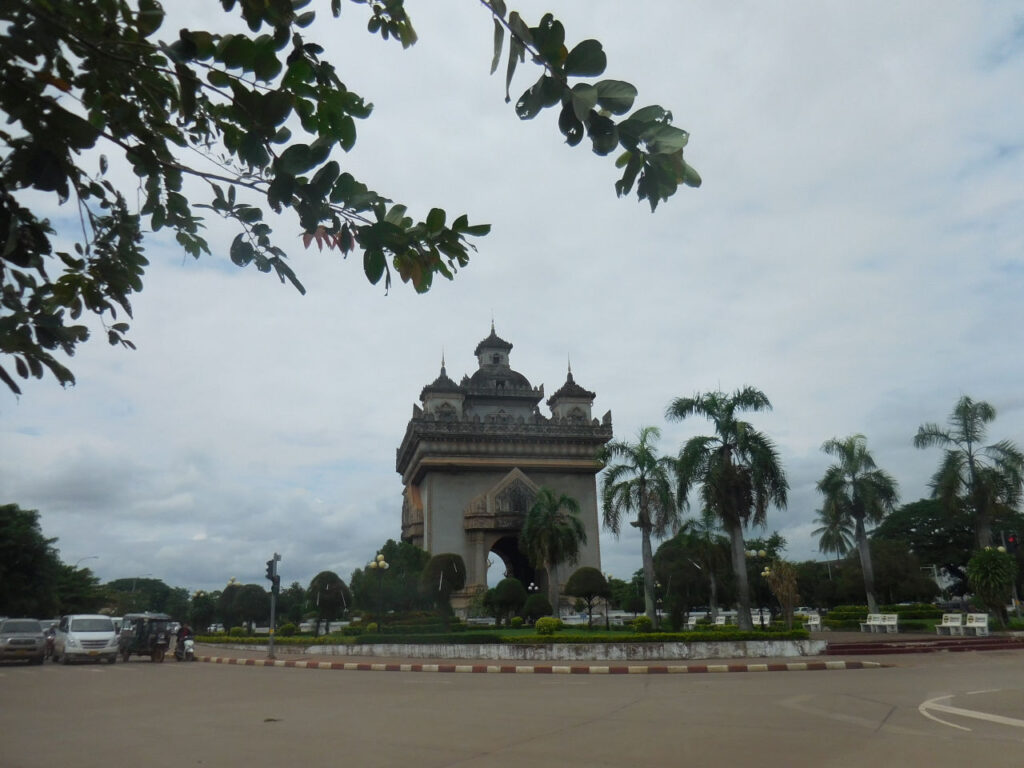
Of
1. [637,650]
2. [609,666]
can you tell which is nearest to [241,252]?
[609,666]

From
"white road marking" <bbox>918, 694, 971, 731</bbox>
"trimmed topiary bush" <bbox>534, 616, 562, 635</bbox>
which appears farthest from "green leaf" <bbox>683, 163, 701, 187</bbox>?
"trimmed topiary bush" <bbox>534, 616, 562, 635</bbox>

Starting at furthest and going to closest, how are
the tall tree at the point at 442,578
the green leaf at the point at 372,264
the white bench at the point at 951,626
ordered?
the tall tree at the point at 442,578, the white bench at the point at 951,626, the green leaf at the point at 372,264

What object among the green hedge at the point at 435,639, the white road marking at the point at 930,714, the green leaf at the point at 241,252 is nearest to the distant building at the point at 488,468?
the green hedge at the point at 435,639

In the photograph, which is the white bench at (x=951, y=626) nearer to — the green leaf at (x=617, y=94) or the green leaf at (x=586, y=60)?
the green leaf at (x=617, y=94)

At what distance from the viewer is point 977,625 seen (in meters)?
27.8

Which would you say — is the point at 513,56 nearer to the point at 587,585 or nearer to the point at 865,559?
the point at 587,585

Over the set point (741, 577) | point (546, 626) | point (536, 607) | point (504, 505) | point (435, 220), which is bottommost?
point (546, 626)

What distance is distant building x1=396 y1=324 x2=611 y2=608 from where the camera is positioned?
45.7 metres

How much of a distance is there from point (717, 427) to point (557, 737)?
18.1 m

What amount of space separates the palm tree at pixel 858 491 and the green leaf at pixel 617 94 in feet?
119

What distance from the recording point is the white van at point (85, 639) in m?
22.6

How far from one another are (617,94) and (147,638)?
A: 27239 millimetres

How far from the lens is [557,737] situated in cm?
756

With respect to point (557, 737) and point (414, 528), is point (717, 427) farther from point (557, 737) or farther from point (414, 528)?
point (414, 528)
